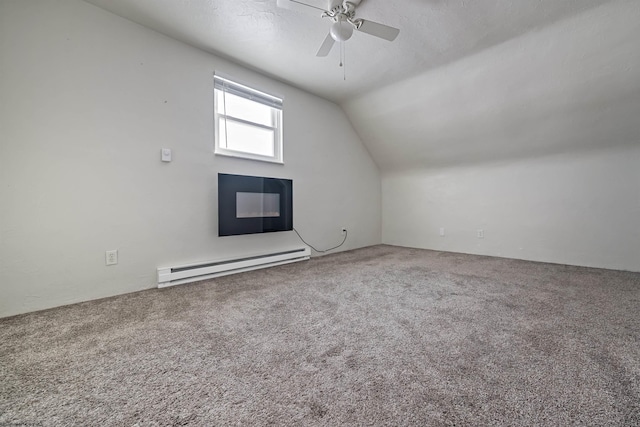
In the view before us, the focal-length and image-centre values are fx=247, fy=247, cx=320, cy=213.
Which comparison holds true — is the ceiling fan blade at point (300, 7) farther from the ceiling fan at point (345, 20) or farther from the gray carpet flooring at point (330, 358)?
the gray carpet flooring at point (330, 358)

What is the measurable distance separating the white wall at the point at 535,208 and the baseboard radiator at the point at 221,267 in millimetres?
2558

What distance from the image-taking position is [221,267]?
9.16 feet

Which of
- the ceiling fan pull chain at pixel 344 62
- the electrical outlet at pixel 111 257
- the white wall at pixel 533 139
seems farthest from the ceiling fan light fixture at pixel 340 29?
the electrical outlet at pixel 111 257

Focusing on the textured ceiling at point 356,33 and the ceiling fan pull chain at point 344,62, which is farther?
the ceiling fan pull chain at point 344,62

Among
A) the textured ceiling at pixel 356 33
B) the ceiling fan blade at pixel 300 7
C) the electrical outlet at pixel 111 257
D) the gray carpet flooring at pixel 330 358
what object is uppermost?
the textured ceiling at pixel 356 33

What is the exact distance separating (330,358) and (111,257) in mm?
2199

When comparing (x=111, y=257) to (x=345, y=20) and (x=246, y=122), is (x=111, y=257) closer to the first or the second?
(x=246, y=122)

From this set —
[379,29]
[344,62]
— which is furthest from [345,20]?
[344,62]

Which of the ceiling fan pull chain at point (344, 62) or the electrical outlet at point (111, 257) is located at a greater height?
the ceiling fan pull chain at point (344, 62)

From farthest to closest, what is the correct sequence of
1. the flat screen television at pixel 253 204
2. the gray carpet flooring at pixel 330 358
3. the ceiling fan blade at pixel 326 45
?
the flat screen television at pixel 253 204 < the ceiling fan blade at pixel 326 45 < the gray carpet flooring at pixel 330 358

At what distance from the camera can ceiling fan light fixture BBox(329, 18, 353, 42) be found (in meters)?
2.06

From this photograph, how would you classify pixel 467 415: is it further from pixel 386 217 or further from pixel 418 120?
pixel 386 217

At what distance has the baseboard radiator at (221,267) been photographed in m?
2.46

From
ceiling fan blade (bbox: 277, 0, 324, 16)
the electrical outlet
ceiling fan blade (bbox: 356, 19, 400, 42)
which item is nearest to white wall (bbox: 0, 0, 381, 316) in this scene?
the electrical outlet
